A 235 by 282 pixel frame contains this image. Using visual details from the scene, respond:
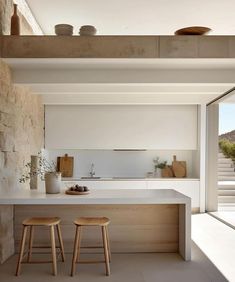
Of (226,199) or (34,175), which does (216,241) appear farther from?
(226,199)

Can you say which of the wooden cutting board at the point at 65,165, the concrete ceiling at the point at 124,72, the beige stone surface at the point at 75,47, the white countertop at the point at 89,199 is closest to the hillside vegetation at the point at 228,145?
the wooden cutting board at the point at 65,165

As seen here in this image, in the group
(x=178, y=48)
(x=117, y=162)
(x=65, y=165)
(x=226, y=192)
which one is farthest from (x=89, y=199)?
(x=226, y=192)

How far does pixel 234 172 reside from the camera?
1048cm

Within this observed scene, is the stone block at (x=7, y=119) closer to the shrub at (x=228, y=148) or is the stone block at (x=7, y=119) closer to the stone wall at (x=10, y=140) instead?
the stone wall at (x=10, y=140)

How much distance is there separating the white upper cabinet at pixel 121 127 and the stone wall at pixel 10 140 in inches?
73.3

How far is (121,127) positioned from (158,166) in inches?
50.1

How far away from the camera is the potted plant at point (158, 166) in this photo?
7.95 metres

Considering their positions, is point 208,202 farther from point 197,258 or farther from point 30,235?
point 30,235

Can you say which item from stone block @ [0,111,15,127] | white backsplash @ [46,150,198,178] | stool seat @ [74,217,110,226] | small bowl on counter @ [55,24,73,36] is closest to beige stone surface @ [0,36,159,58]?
small bowl on counter @ [55,24,73,36]

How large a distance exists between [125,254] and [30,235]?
1260mm

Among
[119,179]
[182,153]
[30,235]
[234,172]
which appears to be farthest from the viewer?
[234,172]

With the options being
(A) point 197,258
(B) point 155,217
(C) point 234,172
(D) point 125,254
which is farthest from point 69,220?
(C) point 234,172

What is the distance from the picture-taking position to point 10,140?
176 inches

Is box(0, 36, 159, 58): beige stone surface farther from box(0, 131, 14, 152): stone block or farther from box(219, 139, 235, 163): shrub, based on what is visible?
box(219, 139, 235, 163): shrub
